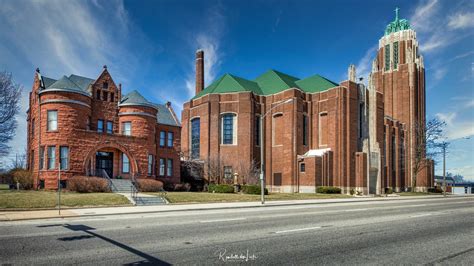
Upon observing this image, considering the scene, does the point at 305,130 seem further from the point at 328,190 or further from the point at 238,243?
the point at 238,243

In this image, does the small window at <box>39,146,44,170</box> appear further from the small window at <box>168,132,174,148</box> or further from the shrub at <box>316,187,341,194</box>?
the shrub at <box>316,187,341,194</box>

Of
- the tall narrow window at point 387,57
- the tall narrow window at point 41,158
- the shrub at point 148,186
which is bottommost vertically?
the shrub at point 148,186

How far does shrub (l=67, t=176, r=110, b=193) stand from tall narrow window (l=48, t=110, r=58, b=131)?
503cm

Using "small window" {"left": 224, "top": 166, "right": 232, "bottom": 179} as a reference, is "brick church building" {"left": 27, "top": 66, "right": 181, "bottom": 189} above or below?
above

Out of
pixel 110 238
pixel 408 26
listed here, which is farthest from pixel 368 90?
pixel 110 238

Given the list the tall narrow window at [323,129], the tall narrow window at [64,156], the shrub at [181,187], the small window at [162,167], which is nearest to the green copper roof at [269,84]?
the tall narrow window at [323,129]

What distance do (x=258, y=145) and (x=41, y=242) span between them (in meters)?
44.2

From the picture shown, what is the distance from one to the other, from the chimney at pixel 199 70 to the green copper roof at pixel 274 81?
1065cm

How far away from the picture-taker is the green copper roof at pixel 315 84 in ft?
177

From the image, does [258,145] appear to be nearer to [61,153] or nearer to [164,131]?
[164,131]

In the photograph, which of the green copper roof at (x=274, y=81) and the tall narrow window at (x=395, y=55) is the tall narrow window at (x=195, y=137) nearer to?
the green copper roof at (x=274, y=81)

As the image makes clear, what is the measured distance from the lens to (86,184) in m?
29.5

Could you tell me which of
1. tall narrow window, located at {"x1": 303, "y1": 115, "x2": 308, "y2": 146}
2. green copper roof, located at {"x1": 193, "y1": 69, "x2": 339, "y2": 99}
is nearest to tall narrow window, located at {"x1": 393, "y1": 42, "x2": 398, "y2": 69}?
green copper roof, located at {"x1": 193, "y1": 69, "x2": 339, "y2": 99}

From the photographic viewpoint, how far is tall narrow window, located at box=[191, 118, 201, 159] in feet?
180
